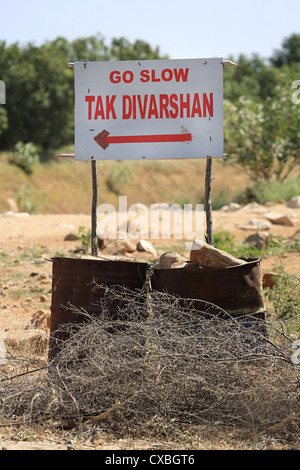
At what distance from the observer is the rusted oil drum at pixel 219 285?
13.4 feet

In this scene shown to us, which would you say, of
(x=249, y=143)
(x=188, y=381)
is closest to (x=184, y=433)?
(x=188, y=381)

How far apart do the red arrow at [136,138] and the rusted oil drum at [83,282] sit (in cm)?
128

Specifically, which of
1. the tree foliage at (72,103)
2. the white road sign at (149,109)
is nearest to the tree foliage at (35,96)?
the tree foliage at (72,103)

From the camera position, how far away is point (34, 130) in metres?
29.0

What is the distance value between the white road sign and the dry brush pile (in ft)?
5.18

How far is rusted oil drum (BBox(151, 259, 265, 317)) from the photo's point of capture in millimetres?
4094

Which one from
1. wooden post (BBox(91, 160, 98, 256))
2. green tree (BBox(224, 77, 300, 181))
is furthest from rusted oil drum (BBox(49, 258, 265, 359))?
green tree (BBox(224, 77, 300, 181))

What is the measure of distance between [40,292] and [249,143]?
10483 millimetres

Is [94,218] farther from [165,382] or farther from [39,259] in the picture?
[39,259]

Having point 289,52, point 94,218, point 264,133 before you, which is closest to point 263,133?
point 264,133

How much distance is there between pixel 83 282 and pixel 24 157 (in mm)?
23451

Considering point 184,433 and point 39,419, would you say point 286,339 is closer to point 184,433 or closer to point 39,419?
point 184,433

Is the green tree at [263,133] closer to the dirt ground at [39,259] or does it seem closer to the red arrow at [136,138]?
the dirt ground at [39,259]

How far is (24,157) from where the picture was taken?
26.9 m
